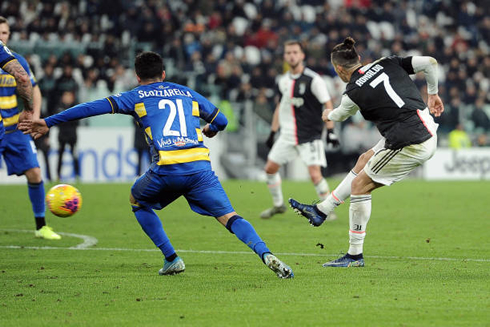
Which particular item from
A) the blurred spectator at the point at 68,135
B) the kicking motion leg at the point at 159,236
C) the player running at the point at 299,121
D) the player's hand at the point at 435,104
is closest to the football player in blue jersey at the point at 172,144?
the kicking motion leg at the point at 159,236

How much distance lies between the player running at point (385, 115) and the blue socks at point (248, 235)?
105cm

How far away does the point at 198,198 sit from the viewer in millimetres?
6535

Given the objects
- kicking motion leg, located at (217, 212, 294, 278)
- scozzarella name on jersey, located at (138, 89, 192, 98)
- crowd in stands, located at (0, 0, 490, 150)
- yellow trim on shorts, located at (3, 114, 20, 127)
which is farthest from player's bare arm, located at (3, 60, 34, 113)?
crowd in stands, located at (0, 0, 490, 150)

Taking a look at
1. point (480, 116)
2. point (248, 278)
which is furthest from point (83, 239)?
point (480, 116)

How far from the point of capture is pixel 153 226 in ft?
22.6

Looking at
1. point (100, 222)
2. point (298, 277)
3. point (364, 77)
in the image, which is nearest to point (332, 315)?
point (298, 277)

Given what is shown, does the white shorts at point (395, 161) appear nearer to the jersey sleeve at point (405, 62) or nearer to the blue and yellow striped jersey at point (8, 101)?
the jersey sleeve at point (405, 62)

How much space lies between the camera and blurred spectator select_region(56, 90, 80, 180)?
2012cm

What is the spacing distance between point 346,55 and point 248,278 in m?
2.09

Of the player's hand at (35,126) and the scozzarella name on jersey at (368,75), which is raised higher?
the scozzarella name on jersey at (368,75)

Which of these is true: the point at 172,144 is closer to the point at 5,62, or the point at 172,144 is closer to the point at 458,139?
the point at 5,62

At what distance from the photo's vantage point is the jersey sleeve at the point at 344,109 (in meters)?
7.02

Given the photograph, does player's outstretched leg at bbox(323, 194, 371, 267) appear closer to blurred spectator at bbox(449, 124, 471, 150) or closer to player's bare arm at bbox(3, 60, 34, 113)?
player's bare arm at bbox(3, 60, 34, 113)

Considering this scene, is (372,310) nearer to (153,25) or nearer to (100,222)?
(100,222)
